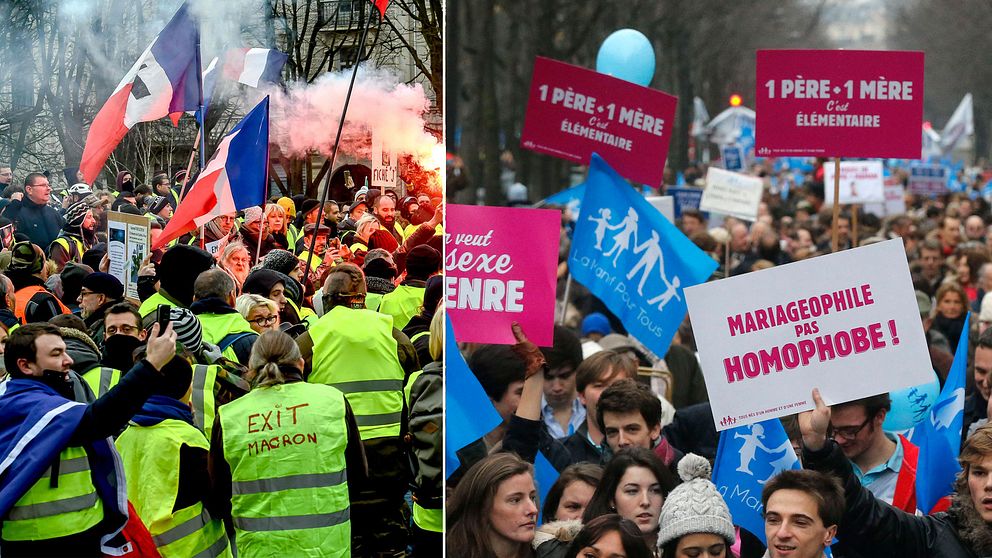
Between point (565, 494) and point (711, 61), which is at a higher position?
point (711, 61)

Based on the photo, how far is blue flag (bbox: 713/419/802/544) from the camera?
3.02m

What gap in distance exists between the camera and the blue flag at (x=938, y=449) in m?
3.03

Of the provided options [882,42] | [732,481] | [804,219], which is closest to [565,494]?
[732,481]

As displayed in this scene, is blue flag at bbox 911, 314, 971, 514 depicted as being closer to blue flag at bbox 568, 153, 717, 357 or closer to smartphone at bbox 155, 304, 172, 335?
blue flag at bbox 568, 153, 717, 357

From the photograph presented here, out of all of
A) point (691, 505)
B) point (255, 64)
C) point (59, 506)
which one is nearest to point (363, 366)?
point (59, 506)

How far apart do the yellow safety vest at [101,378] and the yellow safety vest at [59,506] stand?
589 mm

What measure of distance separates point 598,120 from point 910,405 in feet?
3.47

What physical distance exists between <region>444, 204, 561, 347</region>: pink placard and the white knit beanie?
0.47 m

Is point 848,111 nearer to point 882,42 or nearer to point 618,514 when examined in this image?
point 882,42

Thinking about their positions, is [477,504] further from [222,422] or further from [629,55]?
[222,422]

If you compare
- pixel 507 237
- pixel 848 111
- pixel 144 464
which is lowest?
pixel 144 464

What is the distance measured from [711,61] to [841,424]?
97 centimetres

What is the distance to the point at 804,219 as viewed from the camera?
10.2 meters

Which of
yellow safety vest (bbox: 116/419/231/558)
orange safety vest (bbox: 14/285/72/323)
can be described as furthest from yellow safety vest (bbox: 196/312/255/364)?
orange safety vest (bbox: 14/285/72/323)
